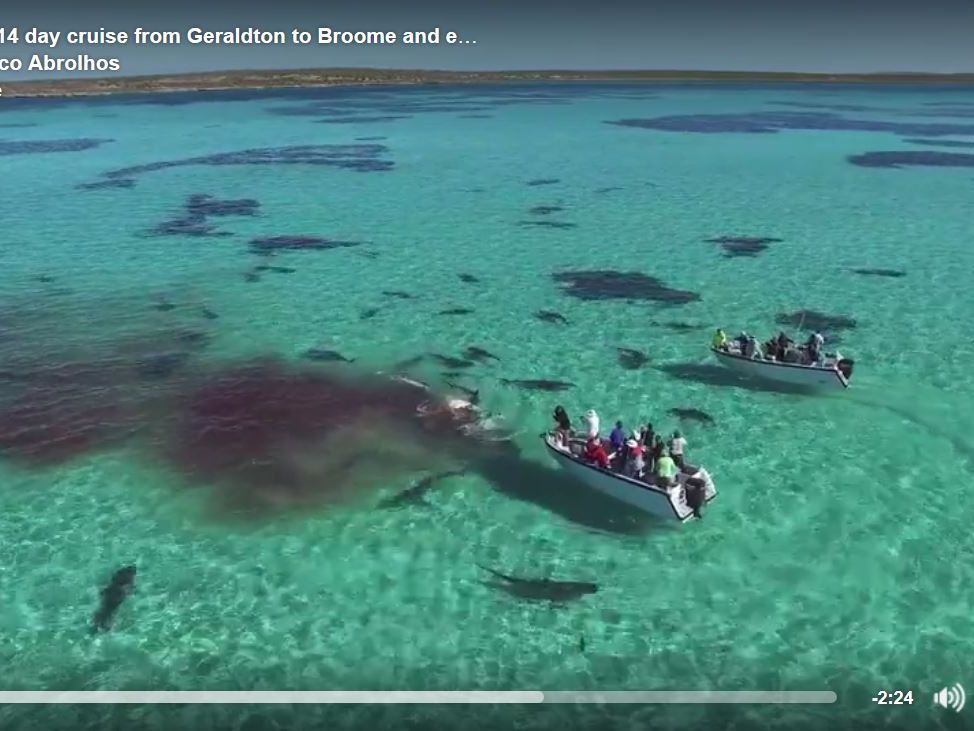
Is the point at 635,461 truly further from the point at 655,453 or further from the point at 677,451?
the point at 677,451

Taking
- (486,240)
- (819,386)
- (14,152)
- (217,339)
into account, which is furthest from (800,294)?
(14,152)

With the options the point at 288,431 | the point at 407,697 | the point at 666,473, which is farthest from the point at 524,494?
the point at 288,431

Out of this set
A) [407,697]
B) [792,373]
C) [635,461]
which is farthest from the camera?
[792,373]

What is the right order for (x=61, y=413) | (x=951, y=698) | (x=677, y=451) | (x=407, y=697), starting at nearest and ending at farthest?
1. (x=951, y=698)
2. (x=407, y=697)
3. (x=677, y=451)
4. (x=61, y=413)

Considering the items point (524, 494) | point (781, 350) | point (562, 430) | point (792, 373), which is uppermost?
point (781, 350)

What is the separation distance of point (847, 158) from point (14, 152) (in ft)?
327

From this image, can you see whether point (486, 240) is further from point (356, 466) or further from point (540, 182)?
point (356, 466)

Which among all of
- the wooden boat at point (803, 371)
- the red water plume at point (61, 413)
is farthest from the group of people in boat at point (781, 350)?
the red water plume at point (61, 413)

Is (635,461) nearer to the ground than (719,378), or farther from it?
nearer to the ground

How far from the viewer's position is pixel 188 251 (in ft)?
170

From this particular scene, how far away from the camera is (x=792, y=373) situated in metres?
29.5

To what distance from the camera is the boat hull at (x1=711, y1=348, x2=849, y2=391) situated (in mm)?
29062

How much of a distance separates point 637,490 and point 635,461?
94cm

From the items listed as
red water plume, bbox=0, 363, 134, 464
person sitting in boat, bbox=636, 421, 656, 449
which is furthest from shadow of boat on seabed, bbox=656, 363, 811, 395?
red water plume, bbox=0, 363, 134, 464
